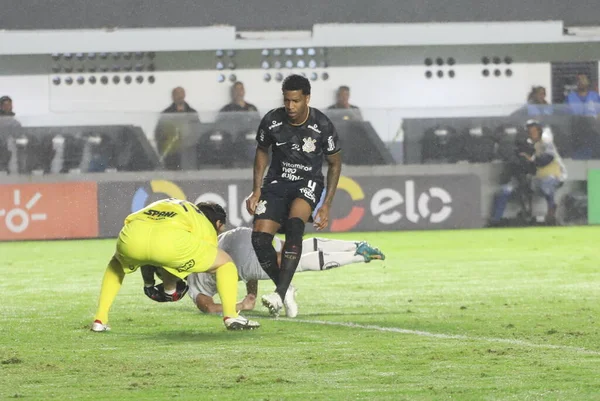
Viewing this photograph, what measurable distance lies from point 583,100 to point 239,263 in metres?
14.6

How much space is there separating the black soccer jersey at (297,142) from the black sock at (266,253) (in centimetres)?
46

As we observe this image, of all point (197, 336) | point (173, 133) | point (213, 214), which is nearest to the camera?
point (197, 336)

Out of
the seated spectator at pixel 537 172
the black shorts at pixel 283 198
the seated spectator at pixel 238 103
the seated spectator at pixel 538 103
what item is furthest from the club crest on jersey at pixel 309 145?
the seated spectator at pixel 538 103

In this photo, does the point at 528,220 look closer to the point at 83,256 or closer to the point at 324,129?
the point at 83,256

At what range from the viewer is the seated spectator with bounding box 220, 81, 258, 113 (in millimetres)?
22291

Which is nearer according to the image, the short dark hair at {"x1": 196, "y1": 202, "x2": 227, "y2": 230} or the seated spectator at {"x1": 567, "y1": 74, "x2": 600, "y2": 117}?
the short dark hair at {"x1": 196, "y1": 202, "x2": 227, "y2": 230}

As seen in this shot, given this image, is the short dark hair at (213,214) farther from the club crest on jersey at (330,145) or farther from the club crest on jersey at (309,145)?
the club crest on jersey at (330,145)

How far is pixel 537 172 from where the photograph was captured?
863 inches

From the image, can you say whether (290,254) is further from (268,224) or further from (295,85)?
(295,85)

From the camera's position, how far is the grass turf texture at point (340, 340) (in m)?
6.84

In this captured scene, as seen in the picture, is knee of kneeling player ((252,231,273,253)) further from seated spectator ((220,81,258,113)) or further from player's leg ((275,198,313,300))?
seated spectator ((220,81,258,113))

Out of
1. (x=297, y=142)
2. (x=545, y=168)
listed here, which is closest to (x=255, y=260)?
(x=297, y=142)

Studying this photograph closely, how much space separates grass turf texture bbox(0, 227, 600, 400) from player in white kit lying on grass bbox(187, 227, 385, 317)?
0.21m

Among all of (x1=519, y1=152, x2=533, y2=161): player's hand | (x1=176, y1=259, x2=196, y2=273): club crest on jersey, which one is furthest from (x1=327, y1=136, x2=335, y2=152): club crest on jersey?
(x1=519, y1=152, x2=533, y2=161): player's hand
